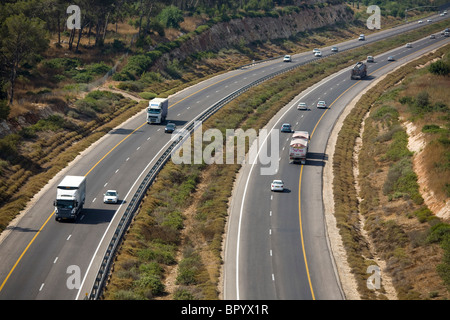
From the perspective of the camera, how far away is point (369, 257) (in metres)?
54.8

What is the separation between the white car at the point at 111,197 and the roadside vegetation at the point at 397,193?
903 inches

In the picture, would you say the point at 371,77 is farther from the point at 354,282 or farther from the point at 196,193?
the point at 354,282

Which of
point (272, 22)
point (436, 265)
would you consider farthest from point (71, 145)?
point (272, 22)

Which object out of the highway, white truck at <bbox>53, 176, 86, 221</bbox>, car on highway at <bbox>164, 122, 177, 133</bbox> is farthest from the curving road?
white truck at <bbox>53, 176, 86, 221</bbox>

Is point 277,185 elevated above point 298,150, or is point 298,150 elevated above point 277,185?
point 298,150

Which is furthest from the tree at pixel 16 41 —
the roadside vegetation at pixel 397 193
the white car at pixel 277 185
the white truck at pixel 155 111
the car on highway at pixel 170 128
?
the roadside vegetation at pixel 397 193

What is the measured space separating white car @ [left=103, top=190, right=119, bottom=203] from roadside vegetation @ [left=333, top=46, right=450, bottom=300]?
2294 cm

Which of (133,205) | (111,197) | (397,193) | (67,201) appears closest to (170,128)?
(111,197)

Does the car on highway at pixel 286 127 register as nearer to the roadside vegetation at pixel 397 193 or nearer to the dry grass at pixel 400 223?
the roadside vegetation at pixel 397 193

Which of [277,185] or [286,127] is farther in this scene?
[286,127]

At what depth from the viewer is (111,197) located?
2361 inches

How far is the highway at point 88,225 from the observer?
44531 millimetres

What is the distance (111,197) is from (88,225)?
597cm

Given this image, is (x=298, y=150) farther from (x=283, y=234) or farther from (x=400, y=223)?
(x=283, y=234)
